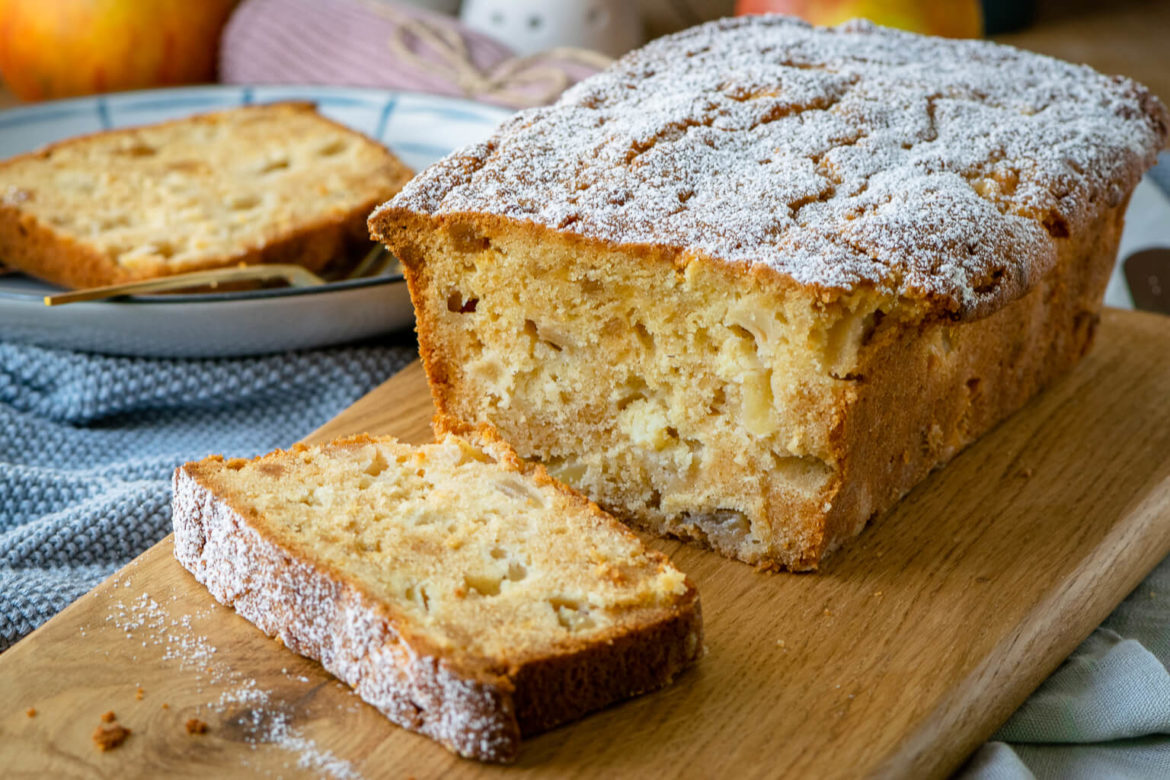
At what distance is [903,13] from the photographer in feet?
16.3

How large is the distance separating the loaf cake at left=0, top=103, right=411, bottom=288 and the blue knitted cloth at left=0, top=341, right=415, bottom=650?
13.5 inches

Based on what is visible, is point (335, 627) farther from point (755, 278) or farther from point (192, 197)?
point (192, 197)

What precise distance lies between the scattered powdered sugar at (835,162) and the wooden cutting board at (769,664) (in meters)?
0.55

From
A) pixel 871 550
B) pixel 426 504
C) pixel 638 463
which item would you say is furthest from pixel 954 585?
pixel 426 504

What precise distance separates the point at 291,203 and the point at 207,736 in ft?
6.88

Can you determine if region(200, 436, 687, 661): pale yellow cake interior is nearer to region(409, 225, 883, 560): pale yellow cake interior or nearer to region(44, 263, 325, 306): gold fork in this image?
region(409, 225, 883, 560): pale yellow cake interior

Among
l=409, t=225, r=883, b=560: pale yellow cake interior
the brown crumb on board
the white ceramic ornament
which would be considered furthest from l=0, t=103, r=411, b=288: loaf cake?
the brown crumb on board

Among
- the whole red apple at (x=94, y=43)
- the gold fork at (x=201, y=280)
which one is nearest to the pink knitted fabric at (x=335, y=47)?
the whole red apple at (x=94, y=43)

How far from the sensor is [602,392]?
2592 millimetres

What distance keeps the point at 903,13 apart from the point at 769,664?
3508 mm

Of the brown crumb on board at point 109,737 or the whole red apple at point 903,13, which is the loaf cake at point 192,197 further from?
the whole red apple at point 903,13

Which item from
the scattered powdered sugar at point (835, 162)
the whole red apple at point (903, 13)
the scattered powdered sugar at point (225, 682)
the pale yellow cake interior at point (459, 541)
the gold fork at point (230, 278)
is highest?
the scattered powdered sugar at point (835, 162)

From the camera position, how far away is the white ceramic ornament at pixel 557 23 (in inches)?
211

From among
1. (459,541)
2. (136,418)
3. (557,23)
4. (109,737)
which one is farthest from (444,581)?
(557,23)
